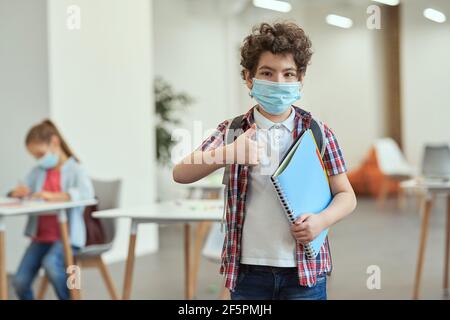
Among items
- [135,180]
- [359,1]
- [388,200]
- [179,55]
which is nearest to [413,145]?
[388,200]

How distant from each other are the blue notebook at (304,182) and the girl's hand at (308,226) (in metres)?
0.01

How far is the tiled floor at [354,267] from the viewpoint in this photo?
3830 mm

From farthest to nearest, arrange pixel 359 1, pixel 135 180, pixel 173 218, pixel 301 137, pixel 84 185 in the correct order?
pixel 359 1
pixel 135 180
pixel 84 185
pixel 173 218
pixel 301 137

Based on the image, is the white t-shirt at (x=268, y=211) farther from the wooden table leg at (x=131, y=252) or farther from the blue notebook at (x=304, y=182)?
the wooden table leg at (x=131, y=252)

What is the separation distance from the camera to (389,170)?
853 centimetres

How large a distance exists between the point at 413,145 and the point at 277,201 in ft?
28.2

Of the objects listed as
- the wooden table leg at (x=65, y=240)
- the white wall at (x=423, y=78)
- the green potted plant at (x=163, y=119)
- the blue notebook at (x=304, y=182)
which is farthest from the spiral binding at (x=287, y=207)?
the white wall at (x=423, y=78)

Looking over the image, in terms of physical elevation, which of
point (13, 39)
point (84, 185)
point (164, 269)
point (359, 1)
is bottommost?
point (164, 269)

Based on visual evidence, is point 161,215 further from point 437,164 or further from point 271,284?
point 437,164

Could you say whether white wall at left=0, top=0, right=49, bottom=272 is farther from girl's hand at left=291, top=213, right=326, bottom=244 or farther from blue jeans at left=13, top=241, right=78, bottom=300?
girl's hand at left=291, top=213, right=326, bottom=244

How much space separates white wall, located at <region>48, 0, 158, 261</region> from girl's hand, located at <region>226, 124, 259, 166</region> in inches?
138

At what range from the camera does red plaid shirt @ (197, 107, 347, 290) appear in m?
1.39

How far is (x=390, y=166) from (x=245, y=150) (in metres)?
7.82

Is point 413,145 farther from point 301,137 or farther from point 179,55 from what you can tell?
point 301,137
